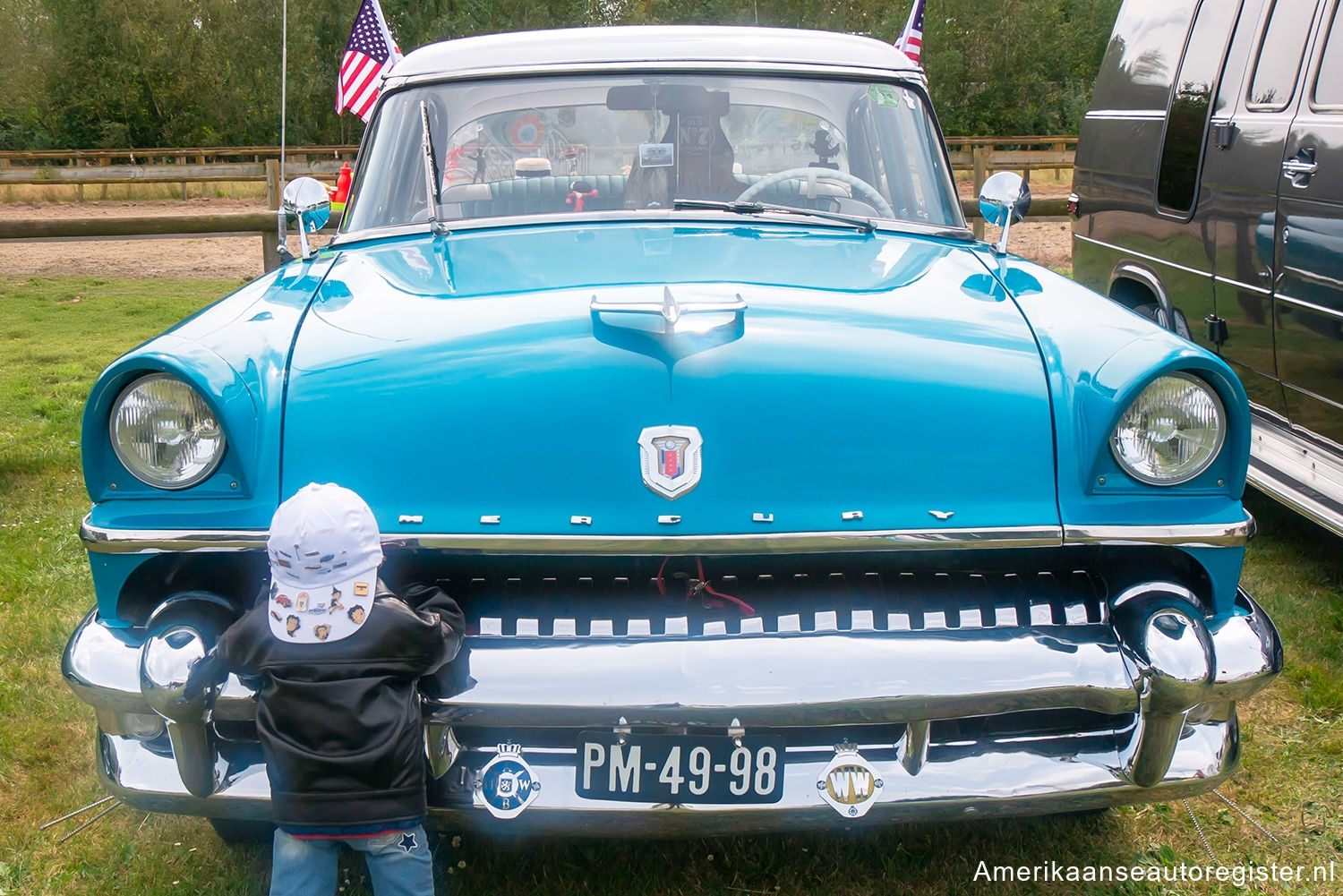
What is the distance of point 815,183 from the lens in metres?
3.48

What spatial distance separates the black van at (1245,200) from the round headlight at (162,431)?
3186 mm

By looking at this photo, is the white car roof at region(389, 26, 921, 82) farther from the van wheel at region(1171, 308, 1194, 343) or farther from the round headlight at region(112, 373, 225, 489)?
the van wheel at region(1171, 308, 1194, 343)

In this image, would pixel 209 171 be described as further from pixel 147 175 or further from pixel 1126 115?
pixel 1126 115

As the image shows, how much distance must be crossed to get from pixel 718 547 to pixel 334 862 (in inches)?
35.5

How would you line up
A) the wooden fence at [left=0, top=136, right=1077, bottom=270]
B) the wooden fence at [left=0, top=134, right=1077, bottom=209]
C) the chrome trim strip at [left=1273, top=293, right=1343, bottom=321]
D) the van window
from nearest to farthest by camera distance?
the chrome trim strip at [left=1273, top=293, right=1343, bottom=321] → the van window → the wooden fence at [left=0, top=136, right=1077, bottom=270] → the wooden fence at [left=0, top=134, right=1077, bottom=209]

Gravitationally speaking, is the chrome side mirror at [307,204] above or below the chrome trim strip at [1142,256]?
above

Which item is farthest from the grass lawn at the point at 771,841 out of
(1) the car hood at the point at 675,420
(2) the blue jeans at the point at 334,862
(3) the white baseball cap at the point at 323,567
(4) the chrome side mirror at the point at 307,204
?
(4) the chrome side mirror at the point at 307,204

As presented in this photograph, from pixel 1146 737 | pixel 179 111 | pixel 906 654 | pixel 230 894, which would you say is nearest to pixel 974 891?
pixel 1146 737

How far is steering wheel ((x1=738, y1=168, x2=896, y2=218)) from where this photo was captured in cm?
339

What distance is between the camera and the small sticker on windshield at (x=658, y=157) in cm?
338

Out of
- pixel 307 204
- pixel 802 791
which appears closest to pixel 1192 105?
pixel 307 204

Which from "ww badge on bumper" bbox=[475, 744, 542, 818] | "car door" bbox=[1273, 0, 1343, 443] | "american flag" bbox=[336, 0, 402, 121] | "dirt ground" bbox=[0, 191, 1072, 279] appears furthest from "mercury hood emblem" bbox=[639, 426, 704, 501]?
"american flag" bbox=[336, 0, 402, 121]

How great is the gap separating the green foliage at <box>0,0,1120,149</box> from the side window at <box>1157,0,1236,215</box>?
1412 inches

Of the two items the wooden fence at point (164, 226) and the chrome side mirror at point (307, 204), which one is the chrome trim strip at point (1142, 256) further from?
the wooden fence at point (164, 226)
